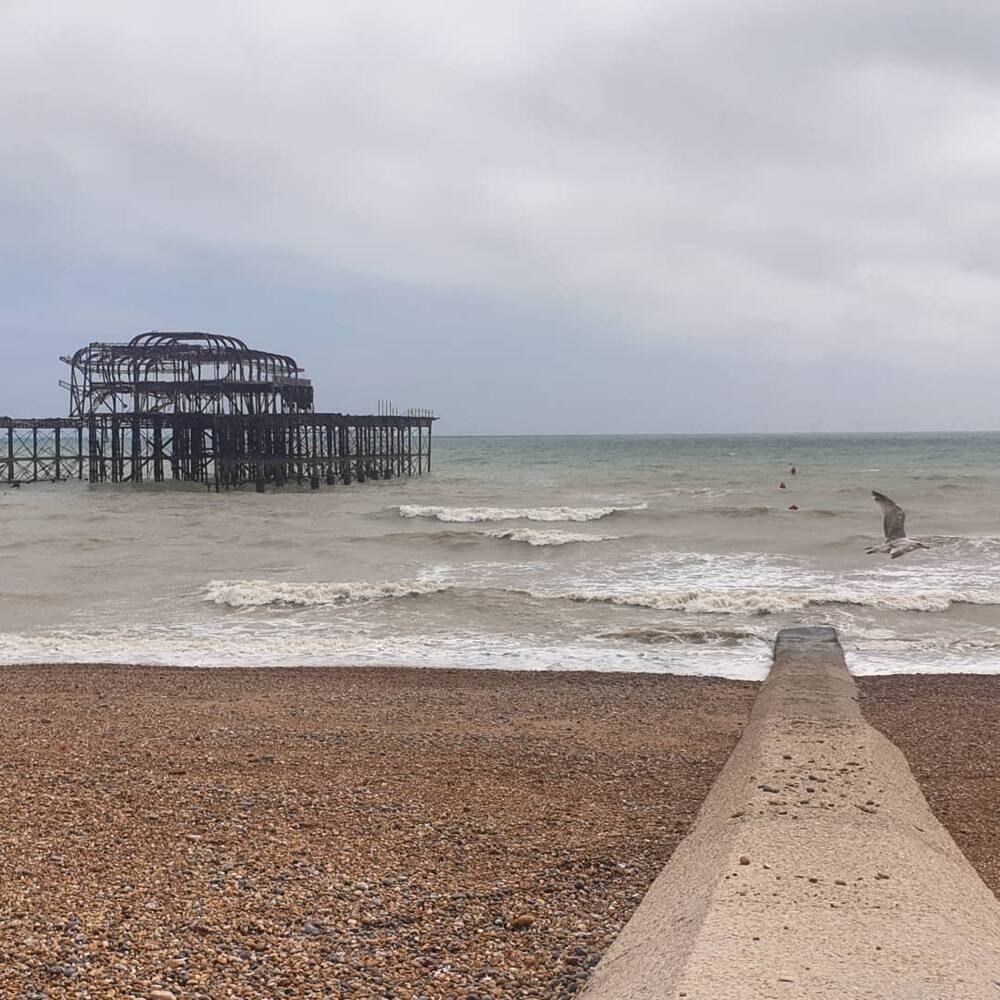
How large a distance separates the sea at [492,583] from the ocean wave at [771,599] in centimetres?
5

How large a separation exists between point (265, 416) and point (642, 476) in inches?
882

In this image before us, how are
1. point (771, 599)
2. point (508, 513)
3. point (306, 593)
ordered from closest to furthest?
point (771, 599), point (306, 593), point (508, 513)

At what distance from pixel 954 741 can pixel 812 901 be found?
13.5ft

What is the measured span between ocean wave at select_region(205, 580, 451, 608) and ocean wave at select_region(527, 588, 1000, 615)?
201 cm

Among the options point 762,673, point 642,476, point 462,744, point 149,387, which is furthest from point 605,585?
point 642,476

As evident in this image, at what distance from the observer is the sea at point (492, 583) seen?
1164cm

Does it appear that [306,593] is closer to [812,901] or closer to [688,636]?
[688,636]

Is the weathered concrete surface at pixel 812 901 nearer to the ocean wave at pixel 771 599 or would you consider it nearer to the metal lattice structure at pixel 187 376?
the ocean wave at pixel 771 599

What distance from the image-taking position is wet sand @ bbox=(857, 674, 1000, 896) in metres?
5.50

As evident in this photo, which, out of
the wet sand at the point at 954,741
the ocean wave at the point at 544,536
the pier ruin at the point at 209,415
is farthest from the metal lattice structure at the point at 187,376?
the wet sand at the point at 954,741

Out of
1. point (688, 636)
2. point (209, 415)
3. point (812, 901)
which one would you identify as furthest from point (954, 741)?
point (209, 415)

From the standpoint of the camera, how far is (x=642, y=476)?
52562mm

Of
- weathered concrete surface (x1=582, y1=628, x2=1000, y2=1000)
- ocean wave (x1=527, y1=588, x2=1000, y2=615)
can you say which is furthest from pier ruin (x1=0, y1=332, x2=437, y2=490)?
Result: weathered concrete surface (x1=582, y1=628, x2=1000, y2=1000)

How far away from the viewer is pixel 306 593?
1539cm
